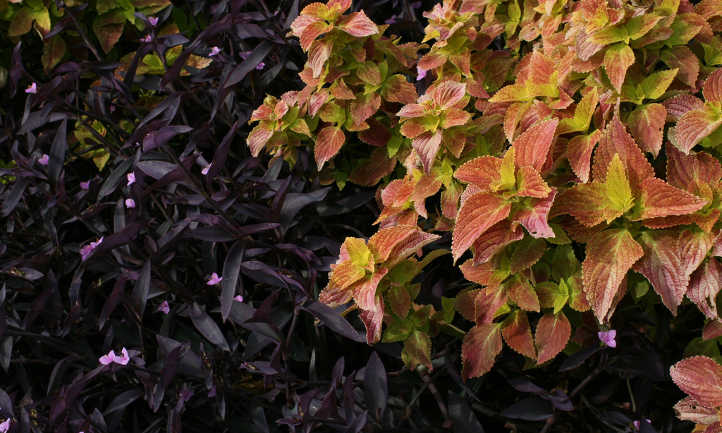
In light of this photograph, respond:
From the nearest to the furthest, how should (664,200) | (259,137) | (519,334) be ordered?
(664,200), (519,334), (259,137)

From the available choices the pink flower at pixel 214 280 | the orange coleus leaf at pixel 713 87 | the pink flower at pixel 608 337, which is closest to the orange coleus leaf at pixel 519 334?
the pink flower at pixel 608 337

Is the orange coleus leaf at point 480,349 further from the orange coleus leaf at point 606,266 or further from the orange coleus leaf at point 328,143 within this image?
the orange coleus leaf at point 328,143

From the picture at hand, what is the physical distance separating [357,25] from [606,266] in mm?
664

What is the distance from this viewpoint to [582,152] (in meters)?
1.04

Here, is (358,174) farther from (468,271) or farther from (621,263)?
(621,263)

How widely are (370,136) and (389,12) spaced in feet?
2.41

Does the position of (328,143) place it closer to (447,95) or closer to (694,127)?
(447,95)

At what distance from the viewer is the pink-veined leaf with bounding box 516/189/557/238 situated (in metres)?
0.93

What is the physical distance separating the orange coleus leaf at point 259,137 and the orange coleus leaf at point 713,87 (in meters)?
0.80

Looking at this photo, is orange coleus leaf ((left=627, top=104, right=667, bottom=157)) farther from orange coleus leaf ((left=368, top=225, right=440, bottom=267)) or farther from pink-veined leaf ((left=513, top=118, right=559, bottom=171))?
orange coleus leaf ((left=368, top=225, right=440, bottom=267))

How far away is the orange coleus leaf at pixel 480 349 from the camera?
117 centimetres

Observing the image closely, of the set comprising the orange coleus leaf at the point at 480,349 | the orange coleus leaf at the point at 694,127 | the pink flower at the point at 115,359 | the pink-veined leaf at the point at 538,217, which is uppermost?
the orange coleus leaf at the point at 694,127

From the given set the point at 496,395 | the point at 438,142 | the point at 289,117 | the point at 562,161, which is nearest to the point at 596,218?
the point at 562,161

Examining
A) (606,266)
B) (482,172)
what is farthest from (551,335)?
(482,172)
